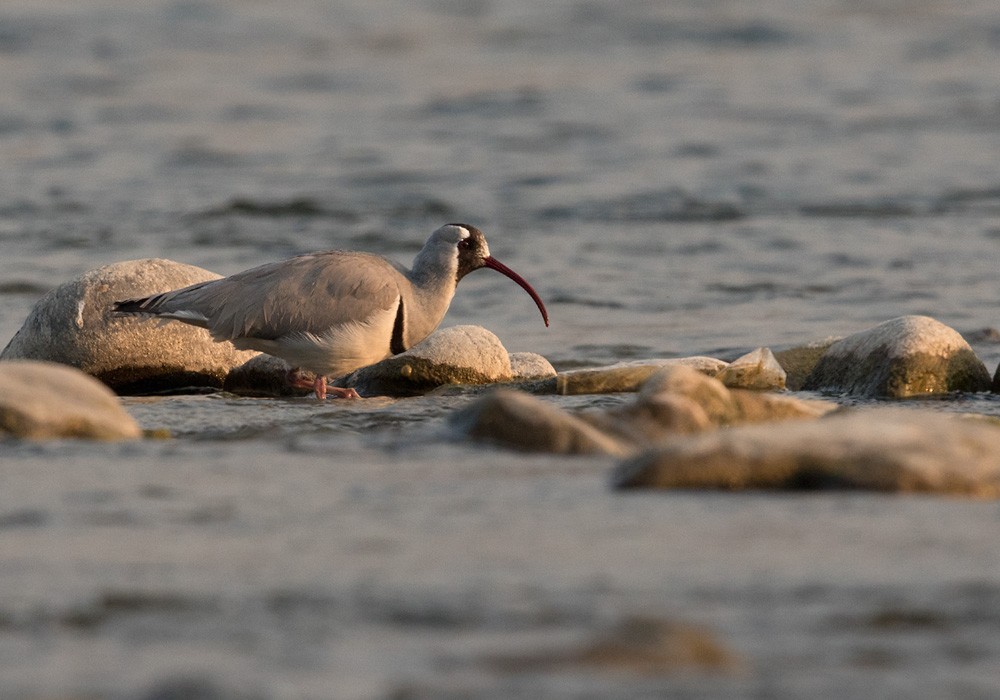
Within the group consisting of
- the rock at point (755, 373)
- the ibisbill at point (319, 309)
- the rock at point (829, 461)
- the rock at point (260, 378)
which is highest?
the rock at point (829, 461)

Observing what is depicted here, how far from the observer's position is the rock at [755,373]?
8.74 meters

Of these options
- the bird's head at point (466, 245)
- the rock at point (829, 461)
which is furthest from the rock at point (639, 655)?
the bird's head at point (466, 245)

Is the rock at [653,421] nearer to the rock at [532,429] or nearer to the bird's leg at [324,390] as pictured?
the rock at [532,429]

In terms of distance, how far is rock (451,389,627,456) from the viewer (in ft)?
20.3

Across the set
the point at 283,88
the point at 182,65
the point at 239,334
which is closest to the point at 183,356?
the point at 239,334

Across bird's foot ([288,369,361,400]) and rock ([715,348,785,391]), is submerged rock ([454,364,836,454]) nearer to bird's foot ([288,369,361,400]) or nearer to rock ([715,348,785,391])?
rock ([715,348,785,391])

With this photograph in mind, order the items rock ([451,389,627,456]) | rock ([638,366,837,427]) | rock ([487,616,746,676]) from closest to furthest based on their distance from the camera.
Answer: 1. rock ([487,616,746,676])
2. rock ([451,389,627,456])
3. rock ([638,366,837,427])

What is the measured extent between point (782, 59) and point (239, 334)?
16.3 metres

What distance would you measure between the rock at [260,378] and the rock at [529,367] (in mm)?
1257

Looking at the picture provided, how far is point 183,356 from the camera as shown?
9.34m

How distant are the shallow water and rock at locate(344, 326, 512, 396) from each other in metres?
0.78

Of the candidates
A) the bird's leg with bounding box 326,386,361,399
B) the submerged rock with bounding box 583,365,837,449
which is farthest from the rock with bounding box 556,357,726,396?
the submerged rock with bounding box 583,365,837,449

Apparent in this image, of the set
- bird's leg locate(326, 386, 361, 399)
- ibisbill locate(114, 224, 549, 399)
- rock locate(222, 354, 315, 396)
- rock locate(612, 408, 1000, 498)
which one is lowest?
rock locate(222, 354, 315, 396)

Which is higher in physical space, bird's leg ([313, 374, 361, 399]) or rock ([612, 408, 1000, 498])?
rock ([612, 408, 1000, 498])
